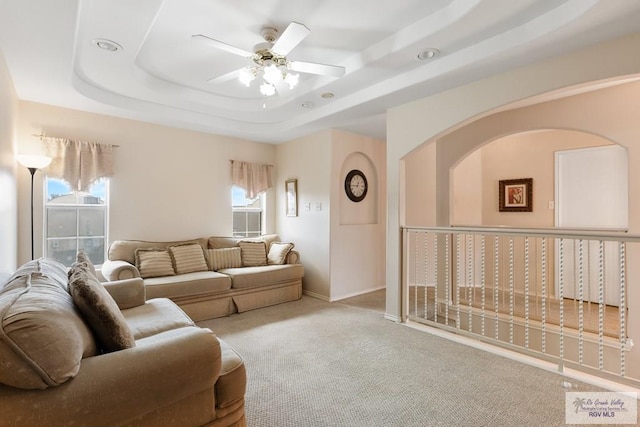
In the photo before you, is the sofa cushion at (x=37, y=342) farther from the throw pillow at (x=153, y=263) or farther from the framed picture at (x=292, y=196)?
the framed picture at (x=292, y=196)

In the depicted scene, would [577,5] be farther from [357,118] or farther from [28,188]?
[28,188]

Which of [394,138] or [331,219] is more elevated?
[394,138]

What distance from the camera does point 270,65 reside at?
2521mm

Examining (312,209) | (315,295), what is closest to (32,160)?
(312,209)

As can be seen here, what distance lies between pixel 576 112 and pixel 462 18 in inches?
82.3

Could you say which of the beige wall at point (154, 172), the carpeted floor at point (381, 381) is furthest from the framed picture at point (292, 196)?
the carpeted floor at point (381, 381)

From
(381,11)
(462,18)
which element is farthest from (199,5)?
(462,18)

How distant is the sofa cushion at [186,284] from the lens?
3.26 meters

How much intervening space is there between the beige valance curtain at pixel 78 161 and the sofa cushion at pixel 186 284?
1.45 meters

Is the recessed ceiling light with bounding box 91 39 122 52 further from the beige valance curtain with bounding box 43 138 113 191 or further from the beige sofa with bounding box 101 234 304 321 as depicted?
the beige sofa with bounding box 101 234 304 321

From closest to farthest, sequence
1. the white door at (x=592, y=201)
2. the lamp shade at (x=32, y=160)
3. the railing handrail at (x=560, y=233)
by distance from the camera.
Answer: the railing handrail at (x=560, y=233) < the lamp shade at (x=32, y=160) < the white door at (x=592, y=201)

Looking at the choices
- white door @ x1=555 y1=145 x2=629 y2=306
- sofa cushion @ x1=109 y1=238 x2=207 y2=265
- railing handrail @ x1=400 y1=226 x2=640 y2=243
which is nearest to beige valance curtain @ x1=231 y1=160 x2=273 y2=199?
sofa cushion @ x1=109 y1=238 x2=207 y2=265

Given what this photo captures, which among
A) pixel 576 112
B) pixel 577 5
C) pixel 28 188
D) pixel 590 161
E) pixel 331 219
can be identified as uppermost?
pixel 577 5

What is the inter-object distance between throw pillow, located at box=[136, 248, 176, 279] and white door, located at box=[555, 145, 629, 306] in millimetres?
5244
